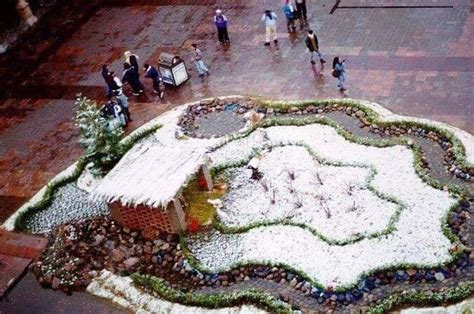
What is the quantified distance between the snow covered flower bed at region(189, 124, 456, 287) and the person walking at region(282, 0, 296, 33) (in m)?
5.73

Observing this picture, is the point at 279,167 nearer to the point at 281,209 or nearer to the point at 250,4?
the point at 281,209

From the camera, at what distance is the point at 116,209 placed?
14.6 m

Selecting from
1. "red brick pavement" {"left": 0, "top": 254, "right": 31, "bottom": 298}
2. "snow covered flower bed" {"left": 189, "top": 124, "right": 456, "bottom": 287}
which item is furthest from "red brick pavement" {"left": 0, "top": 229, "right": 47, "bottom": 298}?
"snow covered flower bed" {"left": 189, "top": 124, "right": 456, "bottom": 287}

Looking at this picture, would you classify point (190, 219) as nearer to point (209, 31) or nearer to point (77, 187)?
point (77, 187)

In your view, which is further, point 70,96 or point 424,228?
point 70,96

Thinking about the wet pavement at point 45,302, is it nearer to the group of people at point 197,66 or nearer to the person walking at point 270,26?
the group of people at point 197,66

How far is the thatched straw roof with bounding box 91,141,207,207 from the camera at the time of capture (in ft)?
45.9

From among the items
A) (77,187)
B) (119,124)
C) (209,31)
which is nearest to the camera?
(77,187)

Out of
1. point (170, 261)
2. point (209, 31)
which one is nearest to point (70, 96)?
point (209, 31)

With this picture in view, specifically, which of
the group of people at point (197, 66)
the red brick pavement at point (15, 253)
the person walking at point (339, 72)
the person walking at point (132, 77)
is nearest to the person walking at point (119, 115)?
the group of people at point (197, 66)

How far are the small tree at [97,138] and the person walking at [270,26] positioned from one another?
21.1 ft

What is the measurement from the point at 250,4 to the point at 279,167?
949 cm

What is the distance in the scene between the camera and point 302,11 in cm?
2123

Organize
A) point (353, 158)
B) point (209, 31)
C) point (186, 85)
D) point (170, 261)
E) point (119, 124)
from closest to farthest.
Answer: point (170, 261)
point (353, 158)
point (119, 124)
point (186, 85)
point (209, 31)
